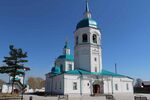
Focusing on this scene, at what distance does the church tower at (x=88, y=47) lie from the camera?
116 ft

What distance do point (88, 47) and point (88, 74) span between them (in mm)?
5714

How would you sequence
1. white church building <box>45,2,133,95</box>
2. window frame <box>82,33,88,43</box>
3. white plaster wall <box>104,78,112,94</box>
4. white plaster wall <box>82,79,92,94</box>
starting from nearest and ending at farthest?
white church building <box>45,2,133,95</box> → white plaster wall <box>82,79,92,94</box> → white plaster wall <box>104,78,112,94</box> → window frame <box>82,33,88,43</box>

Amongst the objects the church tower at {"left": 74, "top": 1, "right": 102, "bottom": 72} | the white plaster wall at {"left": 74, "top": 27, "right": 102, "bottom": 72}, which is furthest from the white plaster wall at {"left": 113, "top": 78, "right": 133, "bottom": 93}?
the white plaster wall at {"left": 74, "top": 27, "right": 102, "bottom": 72}

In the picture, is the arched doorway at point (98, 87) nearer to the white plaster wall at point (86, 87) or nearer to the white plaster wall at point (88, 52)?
the white plaster wall at point (86, 87)

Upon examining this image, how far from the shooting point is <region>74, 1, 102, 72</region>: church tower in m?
35.5

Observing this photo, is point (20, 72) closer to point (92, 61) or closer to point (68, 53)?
point (92, 61)

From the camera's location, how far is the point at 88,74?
108 feet

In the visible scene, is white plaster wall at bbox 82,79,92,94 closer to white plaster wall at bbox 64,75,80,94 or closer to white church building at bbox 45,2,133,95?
white church building at bbox 45,2,133,95

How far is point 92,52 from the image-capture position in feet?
117

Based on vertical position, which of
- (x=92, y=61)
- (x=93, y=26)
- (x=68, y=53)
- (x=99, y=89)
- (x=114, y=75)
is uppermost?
(x=93, y=26)

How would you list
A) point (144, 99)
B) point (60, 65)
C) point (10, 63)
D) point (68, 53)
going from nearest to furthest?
point (144, 99) < point (10, 63) < point (60, 65) < point (68, 53)

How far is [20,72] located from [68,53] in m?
18.5

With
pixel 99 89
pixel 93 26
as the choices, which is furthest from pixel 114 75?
pixel 93 26

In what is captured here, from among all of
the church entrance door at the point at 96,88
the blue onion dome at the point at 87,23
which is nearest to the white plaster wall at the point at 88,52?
the blue onion dome at the point at 87,23
